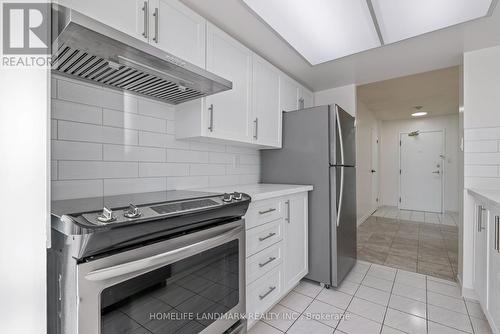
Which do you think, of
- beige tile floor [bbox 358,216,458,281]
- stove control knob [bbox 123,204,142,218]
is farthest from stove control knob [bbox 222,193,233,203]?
beige tile floor [bbox 358,216,458,281]

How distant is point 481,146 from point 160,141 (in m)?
2.66

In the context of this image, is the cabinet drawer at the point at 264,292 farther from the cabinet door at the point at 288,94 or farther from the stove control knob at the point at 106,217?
the cabinet door at the point at 288,94

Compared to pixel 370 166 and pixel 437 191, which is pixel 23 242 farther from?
pixel 437 191

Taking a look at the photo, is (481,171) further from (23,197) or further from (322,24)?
(23,197)

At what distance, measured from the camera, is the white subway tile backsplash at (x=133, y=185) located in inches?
53.8

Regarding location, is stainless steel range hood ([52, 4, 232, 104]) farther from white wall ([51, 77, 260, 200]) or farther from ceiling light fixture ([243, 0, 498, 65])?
ceiling light fixture ([243, 0, 498, 65])

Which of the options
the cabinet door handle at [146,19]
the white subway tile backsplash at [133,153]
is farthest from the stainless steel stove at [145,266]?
the cabinet door handle at [146,19]

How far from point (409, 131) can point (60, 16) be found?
22.5 feet

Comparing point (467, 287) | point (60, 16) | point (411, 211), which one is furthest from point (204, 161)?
point (411, 211)

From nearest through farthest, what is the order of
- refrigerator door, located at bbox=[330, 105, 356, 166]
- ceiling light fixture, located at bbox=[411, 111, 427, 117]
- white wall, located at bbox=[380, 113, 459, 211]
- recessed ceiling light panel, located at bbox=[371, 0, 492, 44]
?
recessed ceiling light panel, located at bbox=[371, 0, 492, 44]
refrigerator door, located at bbox=[330, 105, 356, 166]
ceiling light fixture, located at bbox=[411, 111, 427, 117]
white wall, located at bbox=[380, 113, 459, 211]

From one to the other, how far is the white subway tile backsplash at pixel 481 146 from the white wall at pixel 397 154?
162 inches

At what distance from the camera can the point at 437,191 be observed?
555cm

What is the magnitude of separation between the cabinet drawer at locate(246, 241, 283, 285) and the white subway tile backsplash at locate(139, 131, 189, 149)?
3.12 feet

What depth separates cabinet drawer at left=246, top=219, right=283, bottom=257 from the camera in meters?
1.55
